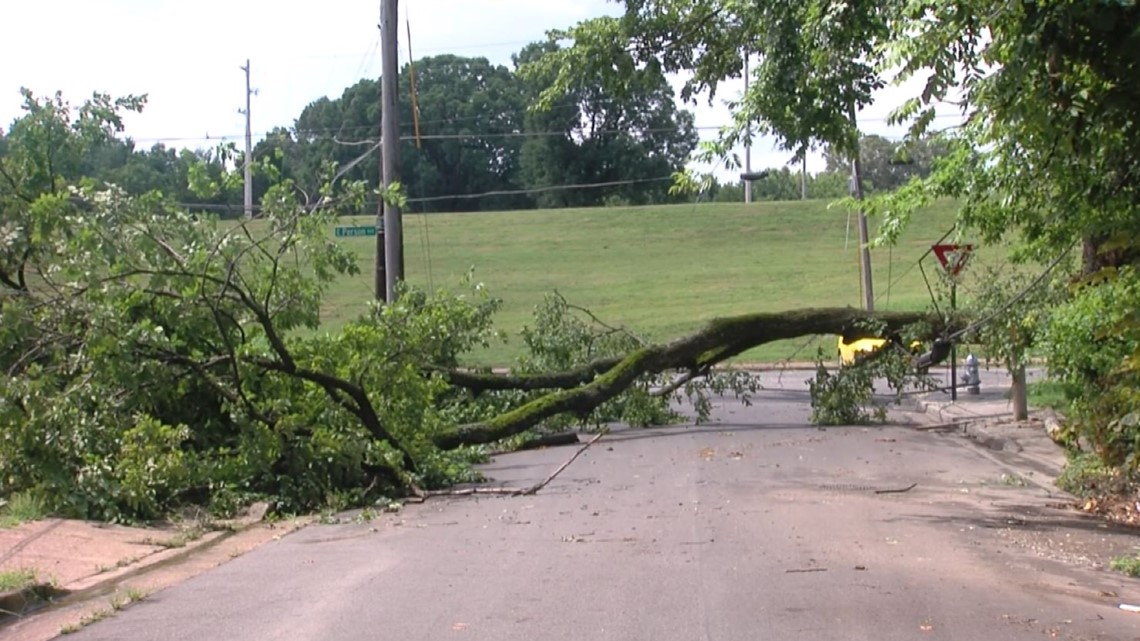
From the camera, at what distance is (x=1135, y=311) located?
9.73 metres

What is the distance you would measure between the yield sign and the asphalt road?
456 cm

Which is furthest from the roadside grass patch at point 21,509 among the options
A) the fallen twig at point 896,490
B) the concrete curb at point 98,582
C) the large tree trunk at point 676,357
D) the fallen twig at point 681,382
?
the fallen twig at point 681,382

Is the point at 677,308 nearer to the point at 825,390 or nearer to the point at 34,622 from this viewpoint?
the point at 825,390

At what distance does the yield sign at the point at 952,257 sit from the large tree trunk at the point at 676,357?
1.09 metres

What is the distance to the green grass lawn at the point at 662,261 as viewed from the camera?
43438 mm

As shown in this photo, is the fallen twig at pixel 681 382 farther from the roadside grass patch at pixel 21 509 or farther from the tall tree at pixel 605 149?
the tall tree at pixel 605 149

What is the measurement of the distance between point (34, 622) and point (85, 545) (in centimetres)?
275

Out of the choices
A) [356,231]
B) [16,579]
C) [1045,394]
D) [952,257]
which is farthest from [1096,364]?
[356,231]

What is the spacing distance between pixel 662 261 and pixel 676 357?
114ft

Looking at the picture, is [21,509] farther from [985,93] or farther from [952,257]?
[952,257]

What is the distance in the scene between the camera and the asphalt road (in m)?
7.72

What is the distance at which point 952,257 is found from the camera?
20438 mm

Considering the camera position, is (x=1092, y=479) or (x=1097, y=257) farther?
(x=1097, y=257)

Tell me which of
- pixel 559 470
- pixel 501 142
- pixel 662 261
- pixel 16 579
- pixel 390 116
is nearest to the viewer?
pixel 16 579
